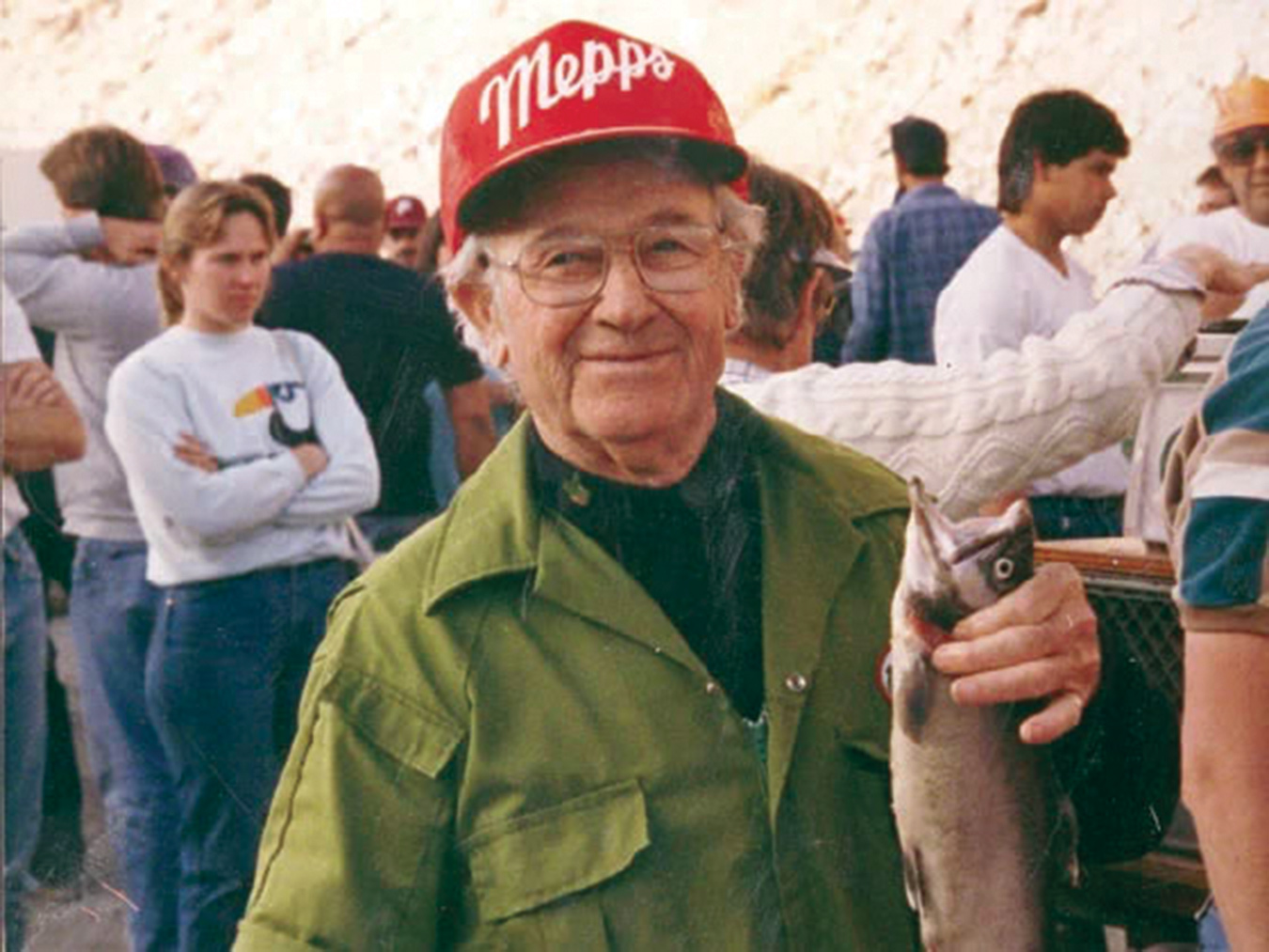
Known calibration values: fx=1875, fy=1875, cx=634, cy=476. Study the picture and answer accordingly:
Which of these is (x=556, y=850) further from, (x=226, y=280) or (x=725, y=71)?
(x=226, y=280)

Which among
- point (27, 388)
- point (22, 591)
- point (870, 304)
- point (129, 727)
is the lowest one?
point (129, 727)

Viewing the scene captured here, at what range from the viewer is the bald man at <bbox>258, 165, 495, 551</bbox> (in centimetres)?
299

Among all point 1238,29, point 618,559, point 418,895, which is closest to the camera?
point 418,895

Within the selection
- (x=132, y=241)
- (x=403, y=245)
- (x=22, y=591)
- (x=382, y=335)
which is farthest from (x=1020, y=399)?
(x=132, y=241)

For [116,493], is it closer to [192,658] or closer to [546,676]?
[192,658]

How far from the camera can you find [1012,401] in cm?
226

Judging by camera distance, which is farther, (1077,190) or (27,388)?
(27,388)

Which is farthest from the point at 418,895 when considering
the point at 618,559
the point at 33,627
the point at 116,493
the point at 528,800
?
the point at 116,493

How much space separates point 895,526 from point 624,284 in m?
0.33

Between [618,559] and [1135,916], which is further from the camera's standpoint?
[1135,916]

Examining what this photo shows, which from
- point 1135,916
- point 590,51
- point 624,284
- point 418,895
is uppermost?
point 590,51

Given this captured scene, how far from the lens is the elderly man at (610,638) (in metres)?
1.56

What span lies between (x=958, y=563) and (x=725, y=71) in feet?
3.74

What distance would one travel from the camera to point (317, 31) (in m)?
2.85
